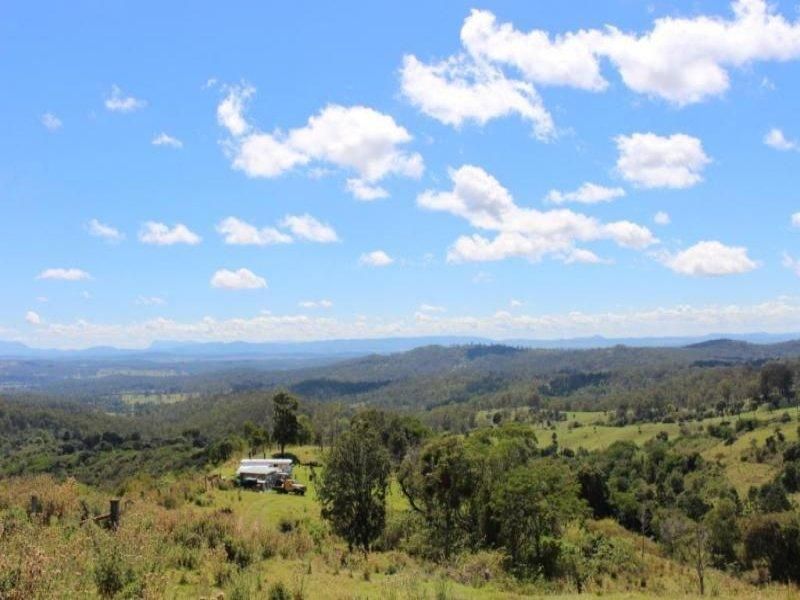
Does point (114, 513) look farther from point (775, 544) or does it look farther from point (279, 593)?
point (775, 544)

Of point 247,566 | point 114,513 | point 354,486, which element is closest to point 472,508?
point 354,486

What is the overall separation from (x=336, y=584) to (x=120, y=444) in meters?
152

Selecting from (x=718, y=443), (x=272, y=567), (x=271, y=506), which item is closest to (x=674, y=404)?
(x=718, y=443)

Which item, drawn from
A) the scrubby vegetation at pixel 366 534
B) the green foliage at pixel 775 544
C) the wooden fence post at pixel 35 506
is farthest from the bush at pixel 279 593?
the green foliage at pixel 775 544

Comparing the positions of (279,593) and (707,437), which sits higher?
(279,593)

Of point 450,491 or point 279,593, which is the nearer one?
point 279,593

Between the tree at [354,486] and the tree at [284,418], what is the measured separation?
3325 centimetres

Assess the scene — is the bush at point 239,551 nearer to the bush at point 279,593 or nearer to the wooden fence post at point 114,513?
the bush at point 279,593

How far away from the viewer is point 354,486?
22188 mm

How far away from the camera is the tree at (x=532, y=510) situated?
21781mm

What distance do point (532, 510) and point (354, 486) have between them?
251 inches

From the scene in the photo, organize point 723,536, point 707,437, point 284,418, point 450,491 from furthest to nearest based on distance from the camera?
point 707,437 → point 723,536 → point 284,418 → point 450,491

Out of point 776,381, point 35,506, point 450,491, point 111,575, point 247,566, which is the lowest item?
point 776,381

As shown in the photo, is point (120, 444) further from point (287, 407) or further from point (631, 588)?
point (631, 588)
